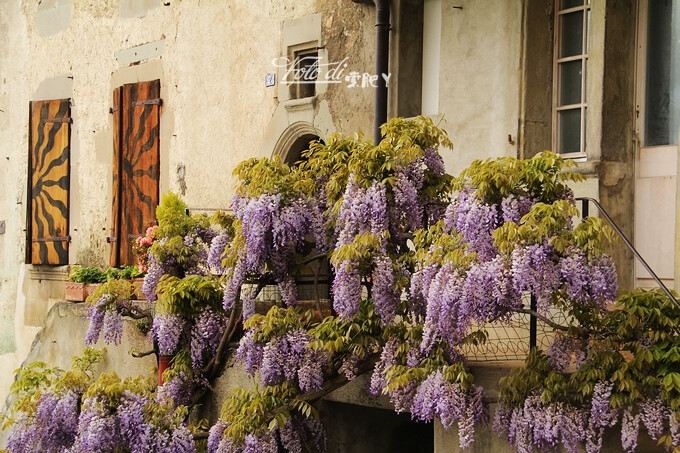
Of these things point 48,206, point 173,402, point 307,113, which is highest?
point 307,113

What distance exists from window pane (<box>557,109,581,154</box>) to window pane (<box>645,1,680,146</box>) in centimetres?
53

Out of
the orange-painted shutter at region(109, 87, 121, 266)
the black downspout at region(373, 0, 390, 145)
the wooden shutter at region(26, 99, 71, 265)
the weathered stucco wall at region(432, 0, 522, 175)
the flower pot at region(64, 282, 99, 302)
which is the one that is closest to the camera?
the weathered stucco wall at region(432, 0, 522, 175)

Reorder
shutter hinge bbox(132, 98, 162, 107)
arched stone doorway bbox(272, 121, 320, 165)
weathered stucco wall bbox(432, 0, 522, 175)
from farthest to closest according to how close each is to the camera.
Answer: shutter hinge bbox(132, 98, 162, 107)
arched stone doorway bbox(272, 121, 320, 165)
weathered stucco wall bbox(432, 0, 522, 175)

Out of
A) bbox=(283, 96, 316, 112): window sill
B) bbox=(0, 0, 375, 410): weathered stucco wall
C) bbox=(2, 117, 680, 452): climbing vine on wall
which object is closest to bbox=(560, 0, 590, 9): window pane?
bbox=(2, 117, 680, 452): climbing vine on wall

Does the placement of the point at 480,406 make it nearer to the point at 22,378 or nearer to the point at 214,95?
the point at 22,378

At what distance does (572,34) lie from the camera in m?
8.50

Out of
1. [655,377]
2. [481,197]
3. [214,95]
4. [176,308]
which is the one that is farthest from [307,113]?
[655,377]

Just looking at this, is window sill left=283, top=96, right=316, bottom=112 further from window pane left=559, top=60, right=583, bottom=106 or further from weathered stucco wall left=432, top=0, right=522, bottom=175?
window pane left=559, top=60, right=583, bottom=106

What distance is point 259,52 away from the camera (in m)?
11.0

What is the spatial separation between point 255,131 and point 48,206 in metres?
3.86

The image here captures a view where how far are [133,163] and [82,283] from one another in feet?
6.05

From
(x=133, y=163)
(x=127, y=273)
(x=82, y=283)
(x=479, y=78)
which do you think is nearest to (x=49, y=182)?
(x=133, y=163)

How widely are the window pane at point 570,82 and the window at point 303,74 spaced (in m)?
2.62

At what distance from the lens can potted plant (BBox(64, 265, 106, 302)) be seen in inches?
434
